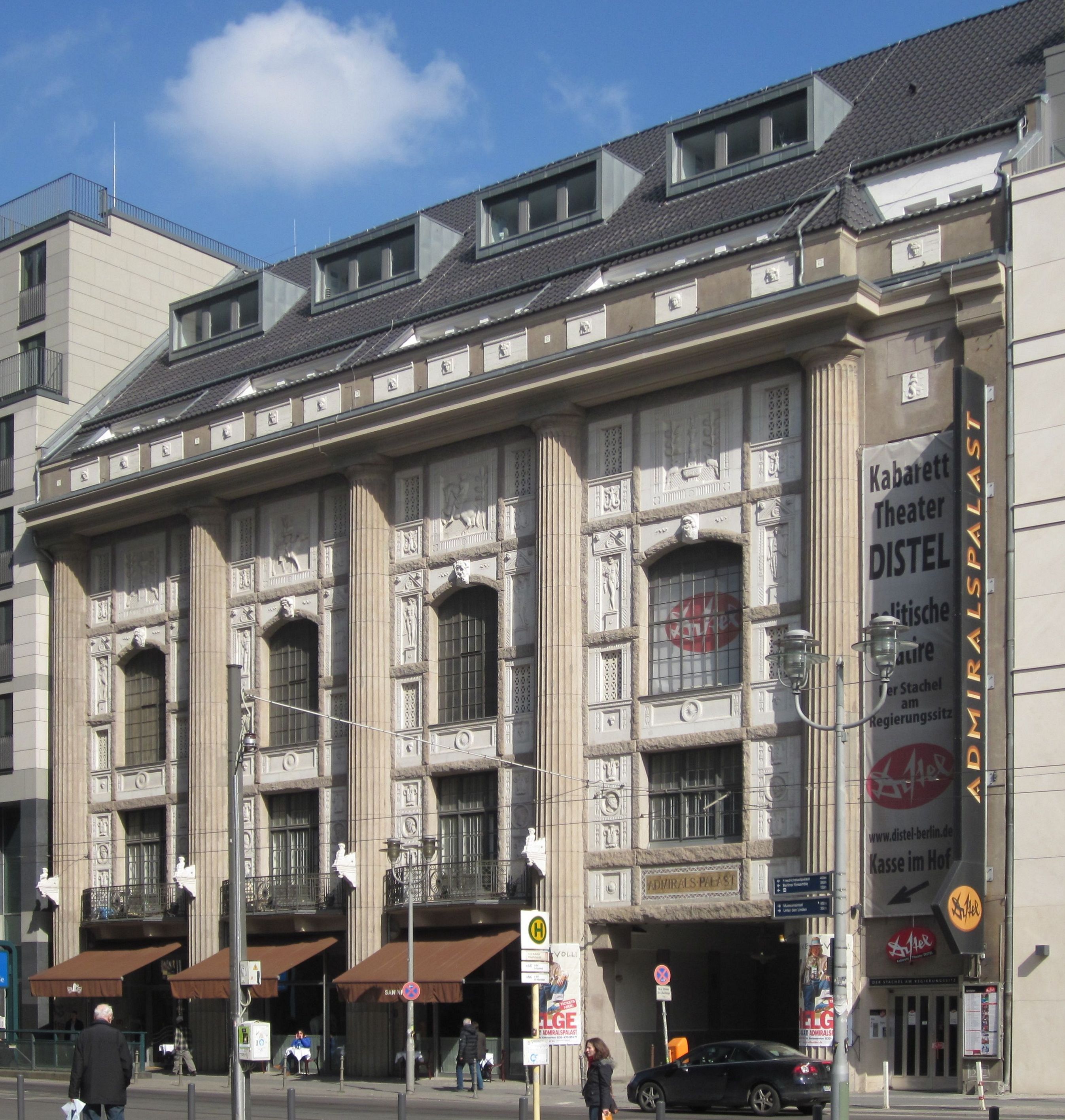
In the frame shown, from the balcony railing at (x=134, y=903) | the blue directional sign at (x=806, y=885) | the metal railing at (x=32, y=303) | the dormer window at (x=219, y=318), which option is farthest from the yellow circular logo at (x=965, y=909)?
the metal railing at (x=32, y=303)

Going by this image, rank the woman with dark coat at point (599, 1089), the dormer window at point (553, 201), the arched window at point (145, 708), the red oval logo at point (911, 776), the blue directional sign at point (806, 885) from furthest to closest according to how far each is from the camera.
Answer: the arched window at point (145, 708) → the dormer window at point (553, 201) → the red oval logo at point (911, 776) → the blue directional sign at point (806, 885) → the woman with dark coat at point (599, 1089)

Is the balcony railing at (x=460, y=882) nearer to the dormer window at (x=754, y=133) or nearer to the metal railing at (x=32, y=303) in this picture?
the dormer window at (x=754, y=133)

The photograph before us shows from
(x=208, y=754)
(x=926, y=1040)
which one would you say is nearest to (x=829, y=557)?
(x=926, y=1040)

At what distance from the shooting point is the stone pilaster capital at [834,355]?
39.0 m

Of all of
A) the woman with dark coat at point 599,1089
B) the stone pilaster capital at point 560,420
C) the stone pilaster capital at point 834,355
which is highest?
the stone pilaster capital at point 834,355

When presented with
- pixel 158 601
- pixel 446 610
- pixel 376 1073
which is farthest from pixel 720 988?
pixel 158 601

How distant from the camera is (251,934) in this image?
49469 millimetres

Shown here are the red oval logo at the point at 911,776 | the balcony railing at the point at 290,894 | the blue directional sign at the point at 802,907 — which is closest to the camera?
the blue directional sign at the point at 802,907

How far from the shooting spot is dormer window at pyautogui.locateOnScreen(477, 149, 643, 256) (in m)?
49.3

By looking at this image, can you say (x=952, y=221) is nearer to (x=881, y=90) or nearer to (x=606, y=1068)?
(x=881, y=90)

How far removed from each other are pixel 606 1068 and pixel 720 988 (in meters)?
22.9

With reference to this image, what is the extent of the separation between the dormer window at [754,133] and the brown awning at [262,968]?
2227 centimetres

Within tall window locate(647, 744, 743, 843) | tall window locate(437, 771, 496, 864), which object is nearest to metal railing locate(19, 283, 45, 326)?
tall window locate(437, 771, 496, 864)

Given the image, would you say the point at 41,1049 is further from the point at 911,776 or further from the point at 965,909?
the point at 965,909
